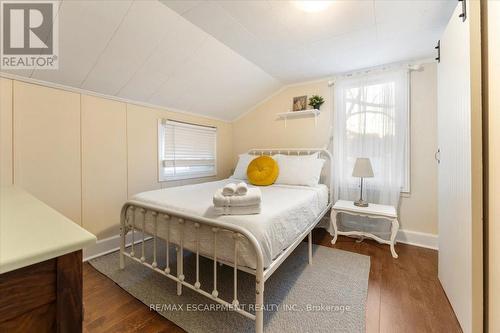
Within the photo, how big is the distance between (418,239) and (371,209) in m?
0.79

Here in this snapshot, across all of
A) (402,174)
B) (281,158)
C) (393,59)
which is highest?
(393,59)

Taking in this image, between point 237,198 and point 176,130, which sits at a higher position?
point 176,130

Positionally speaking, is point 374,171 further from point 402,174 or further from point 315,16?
point 315,16

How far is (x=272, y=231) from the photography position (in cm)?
140

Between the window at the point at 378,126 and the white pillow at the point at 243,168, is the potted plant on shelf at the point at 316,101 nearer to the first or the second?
the window at the point at 378,126

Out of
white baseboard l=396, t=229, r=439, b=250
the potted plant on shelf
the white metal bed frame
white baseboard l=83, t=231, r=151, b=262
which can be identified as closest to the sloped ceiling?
the potted plant on shelf

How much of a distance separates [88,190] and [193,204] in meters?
1.37

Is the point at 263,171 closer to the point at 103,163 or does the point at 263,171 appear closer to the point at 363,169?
the point at 363,169

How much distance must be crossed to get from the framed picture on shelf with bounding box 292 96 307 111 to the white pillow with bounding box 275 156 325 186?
88cm

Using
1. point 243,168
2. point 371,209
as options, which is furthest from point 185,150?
point 371,209

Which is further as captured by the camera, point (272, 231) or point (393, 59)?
point (393, 59)

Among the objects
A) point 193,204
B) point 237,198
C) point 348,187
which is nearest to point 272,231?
point 237,198

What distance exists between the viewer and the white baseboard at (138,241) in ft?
7.37

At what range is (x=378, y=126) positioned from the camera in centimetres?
273
